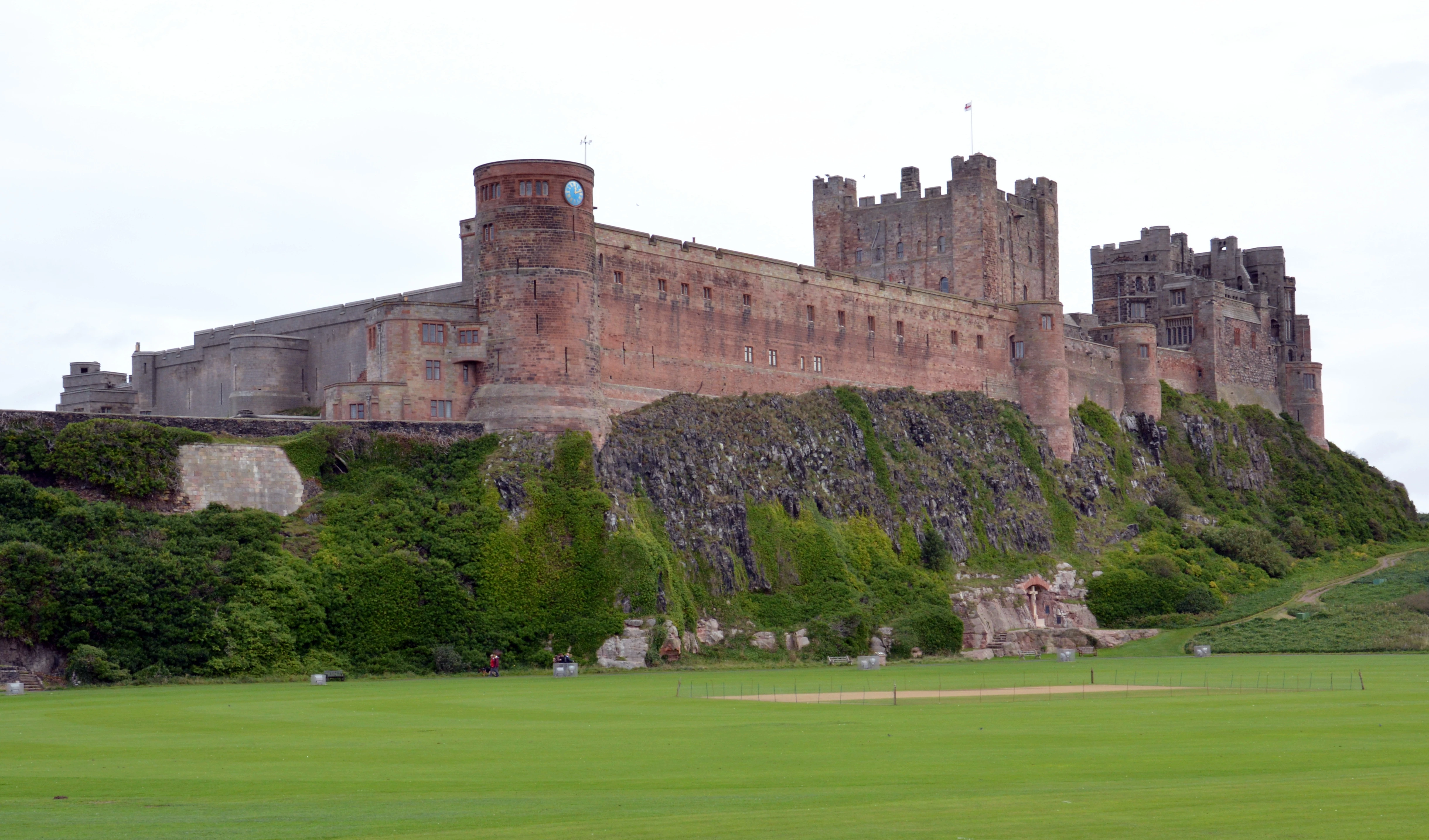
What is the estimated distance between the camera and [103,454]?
6297cm

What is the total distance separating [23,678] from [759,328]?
42.5 metres

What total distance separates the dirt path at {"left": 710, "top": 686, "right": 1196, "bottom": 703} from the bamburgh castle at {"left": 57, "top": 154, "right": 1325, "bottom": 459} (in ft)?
85.6

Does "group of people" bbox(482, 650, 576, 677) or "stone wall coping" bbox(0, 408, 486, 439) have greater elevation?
"stone wall coping" bbox(0, 408, 486, 439)

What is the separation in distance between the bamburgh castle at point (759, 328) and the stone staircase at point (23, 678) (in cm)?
2020

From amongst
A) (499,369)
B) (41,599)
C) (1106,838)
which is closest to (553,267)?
(499,369)

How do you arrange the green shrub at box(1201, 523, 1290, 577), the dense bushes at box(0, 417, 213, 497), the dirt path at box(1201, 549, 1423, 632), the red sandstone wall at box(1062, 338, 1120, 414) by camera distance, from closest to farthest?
the dense bushes at box(0, 417, 213, 497)
the dirt path at box(1201, 549, 1423, 632)
the green shrub at box(1201, 523, 1290, 577)
the red sandstone wall at box(1062, 338, 1120, 414)

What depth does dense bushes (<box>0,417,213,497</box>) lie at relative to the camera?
62.0 meters

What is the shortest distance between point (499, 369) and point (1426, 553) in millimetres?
60938

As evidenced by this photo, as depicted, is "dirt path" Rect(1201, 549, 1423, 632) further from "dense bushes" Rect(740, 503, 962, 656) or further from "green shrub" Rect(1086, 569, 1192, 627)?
"dense bushes" Rect(740, 503, 962, 656)

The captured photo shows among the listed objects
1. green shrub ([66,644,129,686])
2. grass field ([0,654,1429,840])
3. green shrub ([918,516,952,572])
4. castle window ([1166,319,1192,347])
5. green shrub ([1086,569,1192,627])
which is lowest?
grass field ([0,654,1429,840])

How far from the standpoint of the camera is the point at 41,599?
183 ft

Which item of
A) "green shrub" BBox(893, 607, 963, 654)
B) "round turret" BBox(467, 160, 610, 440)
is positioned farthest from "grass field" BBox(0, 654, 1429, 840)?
"green shrub" BBox(893, 607, 963, 654)

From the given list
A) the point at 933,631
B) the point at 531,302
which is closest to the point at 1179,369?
the point at 933,631

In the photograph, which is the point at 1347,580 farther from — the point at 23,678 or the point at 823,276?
the point at 23,678
